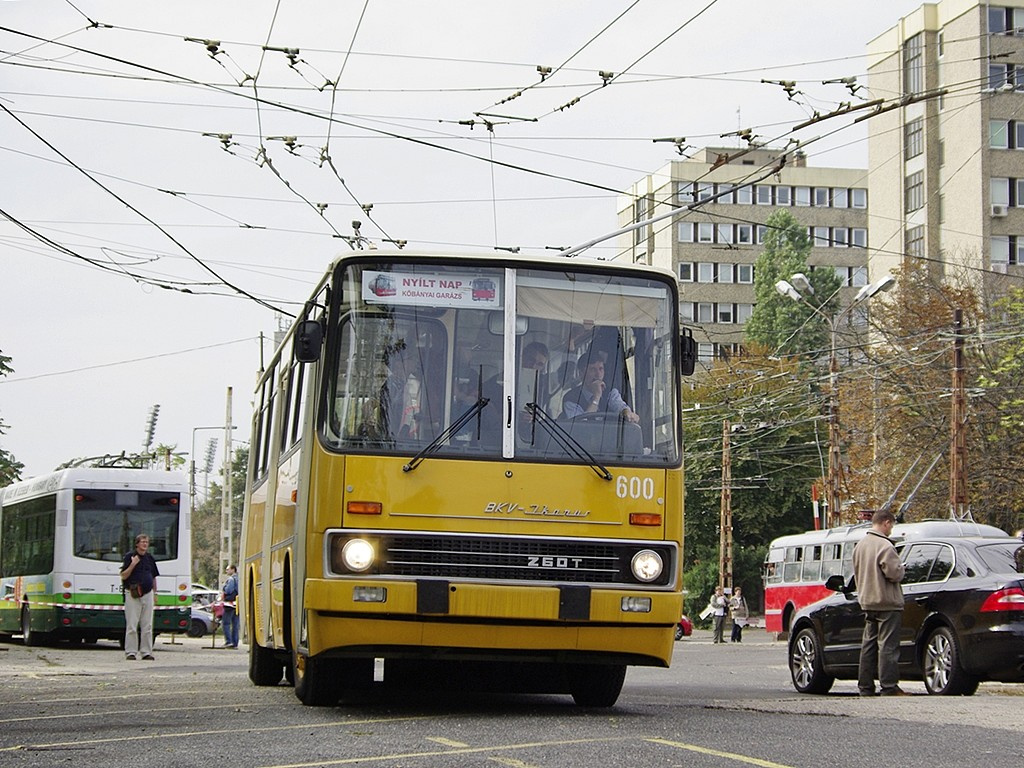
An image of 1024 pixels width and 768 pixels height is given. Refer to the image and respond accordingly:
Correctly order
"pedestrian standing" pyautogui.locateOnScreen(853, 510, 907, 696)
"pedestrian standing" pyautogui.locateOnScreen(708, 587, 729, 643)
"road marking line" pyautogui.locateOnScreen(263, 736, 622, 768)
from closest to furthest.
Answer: "road marking line" pyautogui.locateOnScreen(263, 736, 622, 768) → "pedestrian standing" pyautogui.locateOnScreen(853, 510, 907, 696) → "pedestrian standing" pyautogui.locateOnScreen(708, 587, 729, 643)

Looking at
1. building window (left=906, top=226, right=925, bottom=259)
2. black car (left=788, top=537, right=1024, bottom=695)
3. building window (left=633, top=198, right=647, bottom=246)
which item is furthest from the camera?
building window (left=906, top=226, right=925, bottom=259)

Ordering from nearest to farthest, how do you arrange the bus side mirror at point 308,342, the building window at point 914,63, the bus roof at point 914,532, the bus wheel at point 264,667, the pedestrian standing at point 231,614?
the bus side mirror at point 308,342, the bus wheel at point 264,667, the bus roof at point 914,532, the pedestrian standing at point 231,614, the building window at point 914,63

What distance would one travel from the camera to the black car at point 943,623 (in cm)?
1510

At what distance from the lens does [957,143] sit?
6700 centimetres

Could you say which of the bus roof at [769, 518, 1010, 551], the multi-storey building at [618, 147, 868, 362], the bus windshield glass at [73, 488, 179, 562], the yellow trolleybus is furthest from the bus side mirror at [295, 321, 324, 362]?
the multi-storey building at [618, 147, 868, 362]

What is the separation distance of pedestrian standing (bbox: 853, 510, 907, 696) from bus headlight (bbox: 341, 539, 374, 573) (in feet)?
18.5

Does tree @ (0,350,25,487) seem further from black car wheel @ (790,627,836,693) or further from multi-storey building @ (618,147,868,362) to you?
multi-storey building @ (618,147,868,362)

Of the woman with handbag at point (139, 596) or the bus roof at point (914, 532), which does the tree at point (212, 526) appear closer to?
the bus roof at point (914, 532)

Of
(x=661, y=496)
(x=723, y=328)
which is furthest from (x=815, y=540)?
(x=723, y=328)

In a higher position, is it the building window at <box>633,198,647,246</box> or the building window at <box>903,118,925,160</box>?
the building window at <box>903,118,925,160</box>

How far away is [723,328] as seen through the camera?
10181cm

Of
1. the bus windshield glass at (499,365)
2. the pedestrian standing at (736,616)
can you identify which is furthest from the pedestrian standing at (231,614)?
the bus windshield glass at (499,365)

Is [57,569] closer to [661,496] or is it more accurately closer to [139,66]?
[139,66]

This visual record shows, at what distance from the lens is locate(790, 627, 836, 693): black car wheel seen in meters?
17.0
